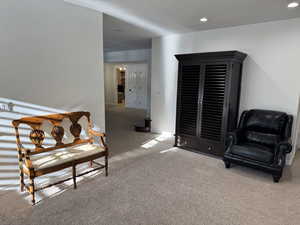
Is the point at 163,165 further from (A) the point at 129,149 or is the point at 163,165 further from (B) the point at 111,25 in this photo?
(B) the point at 111,25

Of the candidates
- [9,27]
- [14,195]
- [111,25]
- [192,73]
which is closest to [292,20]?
[192,73]

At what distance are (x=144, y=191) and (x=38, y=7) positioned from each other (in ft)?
9.16

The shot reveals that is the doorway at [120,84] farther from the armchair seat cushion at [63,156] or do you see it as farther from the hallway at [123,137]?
the armchair seat cushion at [63,156]

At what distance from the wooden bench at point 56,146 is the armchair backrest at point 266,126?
2.60m

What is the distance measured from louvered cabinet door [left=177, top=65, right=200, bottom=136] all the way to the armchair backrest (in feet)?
2.97

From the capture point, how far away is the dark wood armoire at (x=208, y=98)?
3.38m

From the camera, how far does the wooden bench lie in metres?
2.23

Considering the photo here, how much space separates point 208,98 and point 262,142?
1214 millimetres

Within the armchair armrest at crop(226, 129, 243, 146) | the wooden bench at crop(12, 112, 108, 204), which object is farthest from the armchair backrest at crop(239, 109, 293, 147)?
the wooden bench at crop(12, 112, 108, 204)

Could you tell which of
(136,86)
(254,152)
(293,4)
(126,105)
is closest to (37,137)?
(254,152)

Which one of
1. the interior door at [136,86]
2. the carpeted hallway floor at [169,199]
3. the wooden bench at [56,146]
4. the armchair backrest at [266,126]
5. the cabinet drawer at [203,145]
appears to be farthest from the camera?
the interior door at [136,86]

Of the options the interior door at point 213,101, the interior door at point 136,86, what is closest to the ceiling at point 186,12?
the interior door at point 213,101

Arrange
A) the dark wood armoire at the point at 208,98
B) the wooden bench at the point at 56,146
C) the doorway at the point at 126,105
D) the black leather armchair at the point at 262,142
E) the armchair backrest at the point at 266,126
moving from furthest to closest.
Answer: the doorway at the point at 126,105
the dark wood armoire at the point at 208,98
the armchair backrest at the point at 266,126
the black leather armchair at the point at 262,142
the wooden bench at the point at 56,146

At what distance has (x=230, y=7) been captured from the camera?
9.09ft
